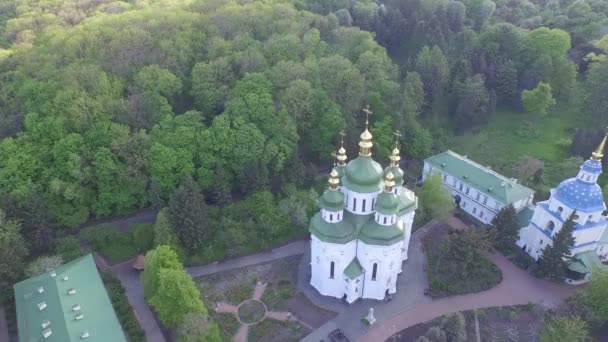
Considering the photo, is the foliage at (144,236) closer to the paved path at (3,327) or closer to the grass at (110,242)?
the grass at (110,242)

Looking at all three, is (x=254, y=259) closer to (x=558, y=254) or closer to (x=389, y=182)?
(x=389, y=182)

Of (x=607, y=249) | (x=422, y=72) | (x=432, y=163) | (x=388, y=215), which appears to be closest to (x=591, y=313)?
(x=607, y=249)

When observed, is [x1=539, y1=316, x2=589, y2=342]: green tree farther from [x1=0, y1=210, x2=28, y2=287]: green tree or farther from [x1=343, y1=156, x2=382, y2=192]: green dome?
[x1=0, y1=210, x2=28, y2=287]: green tree

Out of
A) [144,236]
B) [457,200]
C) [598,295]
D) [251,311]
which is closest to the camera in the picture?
[598,295]

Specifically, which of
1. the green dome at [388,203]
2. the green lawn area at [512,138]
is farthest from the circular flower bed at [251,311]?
the green lawn area at [512,138]

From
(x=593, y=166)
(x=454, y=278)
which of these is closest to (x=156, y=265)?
(x=454, y=278)

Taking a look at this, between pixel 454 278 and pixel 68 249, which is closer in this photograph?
pixel 68 249

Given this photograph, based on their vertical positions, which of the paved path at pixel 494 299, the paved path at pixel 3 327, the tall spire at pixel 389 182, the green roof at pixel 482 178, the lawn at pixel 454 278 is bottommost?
the paved path at pixel 494 299
